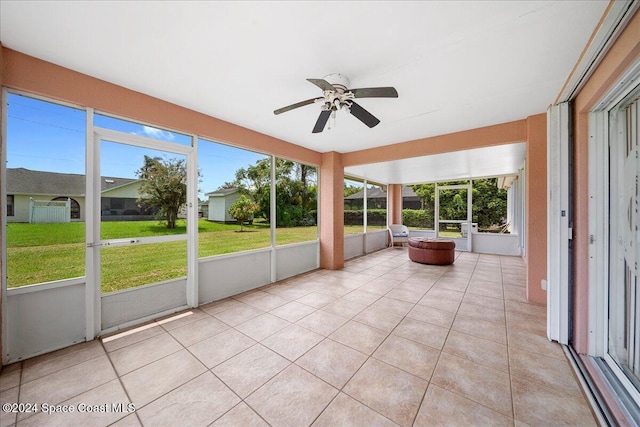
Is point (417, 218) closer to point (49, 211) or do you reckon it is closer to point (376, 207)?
point (376, 207)

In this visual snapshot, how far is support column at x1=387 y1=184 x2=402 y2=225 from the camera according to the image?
8.73 meters

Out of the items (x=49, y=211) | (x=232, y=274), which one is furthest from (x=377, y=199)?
(x=49, y=211)

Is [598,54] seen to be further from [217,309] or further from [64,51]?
[217,309]

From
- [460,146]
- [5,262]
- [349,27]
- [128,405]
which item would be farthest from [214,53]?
[460,146]

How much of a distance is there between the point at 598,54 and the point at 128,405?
399 cm

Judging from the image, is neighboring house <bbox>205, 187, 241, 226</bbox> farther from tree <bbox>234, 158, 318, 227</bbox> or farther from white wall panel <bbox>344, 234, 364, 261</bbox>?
white wall panel <bbox>344, 234, 364, 261</bbox>

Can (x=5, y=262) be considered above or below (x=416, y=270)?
above

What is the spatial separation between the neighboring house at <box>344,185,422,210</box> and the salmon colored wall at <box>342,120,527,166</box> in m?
1.51

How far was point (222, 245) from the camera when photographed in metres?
3.55

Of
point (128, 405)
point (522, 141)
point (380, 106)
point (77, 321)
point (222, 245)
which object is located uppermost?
point (380, 106)

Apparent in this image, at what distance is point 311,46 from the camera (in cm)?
178

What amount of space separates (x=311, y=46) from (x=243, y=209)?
9.27 ft

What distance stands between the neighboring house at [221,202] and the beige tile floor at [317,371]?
50.7 inches

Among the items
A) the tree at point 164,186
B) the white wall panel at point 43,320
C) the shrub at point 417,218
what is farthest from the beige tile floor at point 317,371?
the shrub at point 417,218
